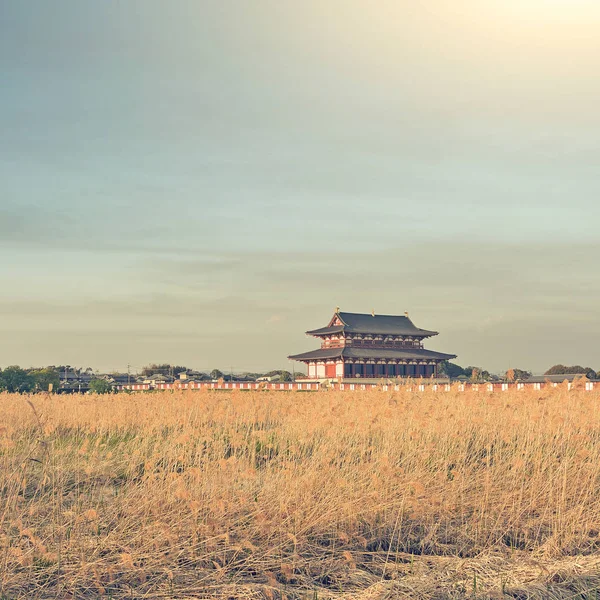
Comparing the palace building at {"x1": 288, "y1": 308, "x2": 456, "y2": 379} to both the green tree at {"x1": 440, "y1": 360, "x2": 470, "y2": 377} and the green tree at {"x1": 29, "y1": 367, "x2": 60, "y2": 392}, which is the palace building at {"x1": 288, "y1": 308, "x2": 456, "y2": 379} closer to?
the green tree at {"x1": 440, "y1": 360, "x2": 470, "y2": 377}

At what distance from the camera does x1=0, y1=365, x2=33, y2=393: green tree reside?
155 feet

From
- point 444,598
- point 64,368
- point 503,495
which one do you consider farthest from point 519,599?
point 64,368

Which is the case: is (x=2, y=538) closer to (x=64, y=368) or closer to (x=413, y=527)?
(x=413, y=527)

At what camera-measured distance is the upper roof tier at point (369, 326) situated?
65.9 meters

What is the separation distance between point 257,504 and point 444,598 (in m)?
1.89

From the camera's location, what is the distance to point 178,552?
558 cm

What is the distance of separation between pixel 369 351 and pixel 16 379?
3064cm

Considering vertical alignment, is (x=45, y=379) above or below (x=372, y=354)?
below

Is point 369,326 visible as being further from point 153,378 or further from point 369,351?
point 153,378

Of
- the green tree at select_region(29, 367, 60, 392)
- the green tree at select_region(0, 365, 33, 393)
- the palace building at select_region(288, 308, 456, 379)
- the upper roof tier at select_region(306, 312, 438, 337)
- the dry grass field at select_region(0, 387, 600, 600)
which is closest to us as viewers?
the dry grass field at select_region(0, 387, 600, 600)

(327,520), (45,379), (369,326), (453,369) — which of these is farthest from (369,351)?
(327,520)

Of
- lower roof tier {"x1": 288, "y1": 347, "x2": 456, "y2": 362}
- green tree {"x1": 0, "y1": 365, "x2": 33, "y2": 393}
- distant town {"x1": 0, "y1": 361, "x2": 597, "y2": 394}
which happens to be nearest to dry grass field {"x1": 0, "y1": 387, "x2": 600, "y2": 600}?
distant town {"x1": 0, "y1": 361, "x2": 597, "y2": 394}

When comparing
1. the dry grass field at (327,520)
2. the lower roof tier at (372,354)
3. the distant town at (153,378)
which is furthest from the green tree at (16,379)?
the dry grass field at (327,520)

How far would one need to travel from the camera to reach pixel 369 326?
67312 millimetres
